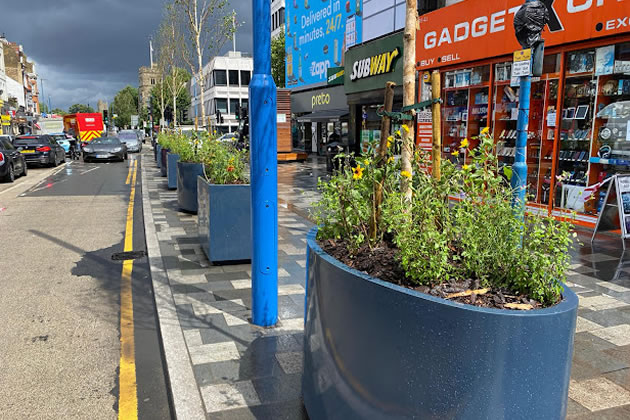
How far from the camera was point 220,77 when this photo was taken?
68.4m

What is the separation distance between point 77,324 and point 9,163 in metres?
15.4

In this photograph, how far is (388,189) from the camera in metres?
3.16

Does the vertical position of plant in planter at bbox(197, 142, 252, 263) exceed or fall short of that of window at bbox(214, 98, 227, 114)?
it falls short

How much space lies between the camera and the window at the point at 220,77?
68.1m

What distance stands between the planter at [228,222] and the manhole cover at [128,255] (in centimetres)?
168

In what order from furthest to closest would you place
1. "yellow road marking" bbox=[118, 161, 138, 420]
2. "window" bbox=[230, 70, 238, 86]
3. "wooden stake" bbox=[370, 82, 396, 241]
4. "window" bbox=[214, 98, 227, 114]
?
"window" bbox=[230, 70, 238, 86], "window" bbox=[214, 98, 227, 114], "yellow road marking" bbox=[118, 161, 138, 420], "wooden stake" bbox=[370, 82, 396, 241]

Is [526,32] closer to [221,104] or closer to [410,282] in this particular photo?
[410,282]

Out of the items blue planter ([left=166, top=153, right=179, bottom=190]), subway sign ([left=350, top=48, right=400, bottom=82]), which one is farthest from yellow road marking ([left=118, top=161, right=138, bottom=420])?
subway sign ([left=350, top=48, right=400, bottom=82])

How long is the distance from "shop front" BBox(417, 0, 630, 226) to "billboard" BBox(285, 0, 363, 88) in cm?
1424

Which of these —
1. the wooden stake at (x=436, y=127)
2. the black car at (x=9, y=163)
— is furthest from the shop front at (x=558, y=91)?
the black car at (x=9, y=163)

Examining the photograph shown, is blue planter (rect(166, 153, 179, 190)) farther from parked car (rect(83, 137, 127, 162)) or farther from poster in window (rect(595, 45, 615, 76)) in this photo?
parked car (rect(83, 137, 127, 162))

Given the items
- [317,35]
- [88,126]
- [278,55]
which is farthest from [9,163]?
[88,126]

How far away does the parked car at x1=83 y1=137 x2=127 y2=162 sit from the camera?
2789 centimetres

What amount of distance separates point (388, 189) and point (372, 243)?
0.40 meters
